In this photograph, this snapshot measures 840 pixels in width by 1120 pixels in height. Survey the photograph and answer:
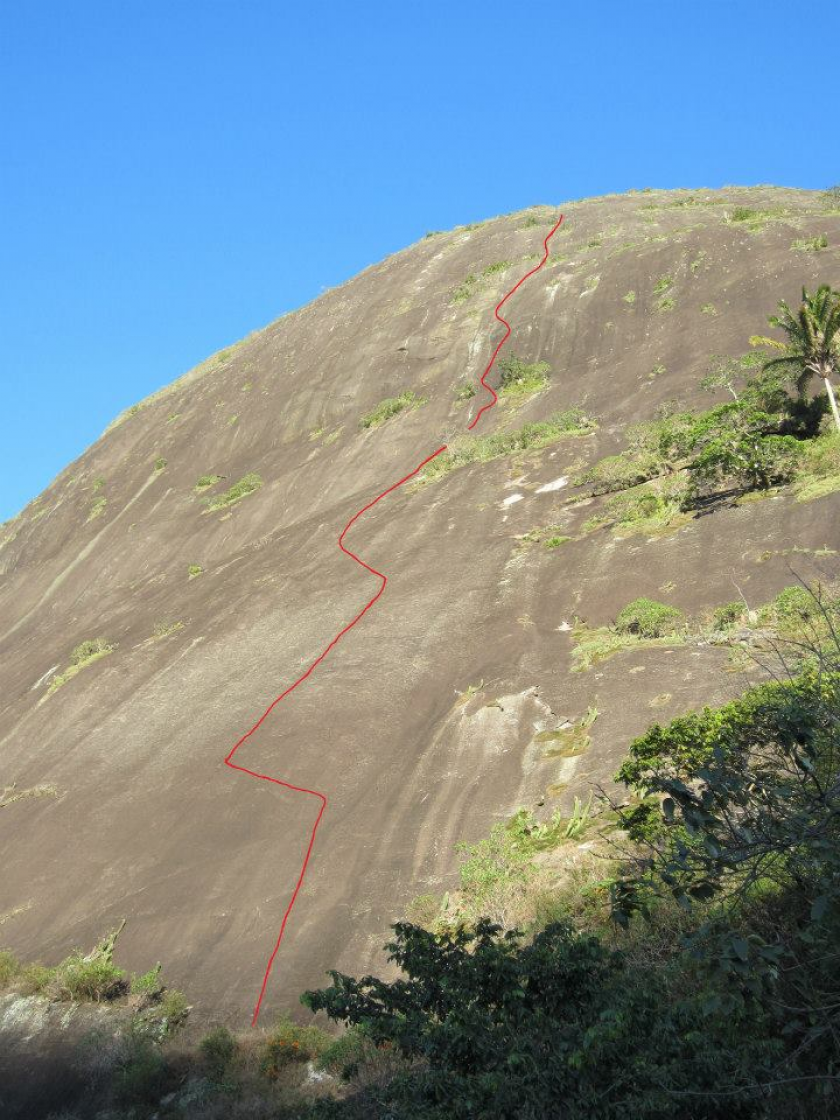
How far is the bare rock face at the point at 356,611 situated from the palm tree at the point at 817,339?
370 centimetres

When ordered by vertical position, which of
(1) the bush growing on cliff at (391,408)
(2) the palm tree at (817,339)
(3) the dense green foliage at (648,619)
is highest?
(1) the bush growing on cliff at (391,408)

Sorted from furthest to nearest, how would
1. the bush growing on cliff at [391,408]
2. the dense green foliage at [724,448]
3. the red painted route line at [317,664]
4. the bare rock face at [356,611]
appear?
the bush growing on cliff at [391,408] < the dense green foliage at [724,448] < the bare rock face at [356,611] < the red painted route line at [317,664]

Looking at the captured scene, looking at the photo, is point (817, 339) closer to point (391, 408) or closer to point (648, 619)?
point (648, 619)

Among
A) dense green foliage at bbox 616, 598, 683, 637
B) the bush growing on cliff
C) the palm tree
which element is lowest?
dense green foliage at bbox 616, 598, 683, 637

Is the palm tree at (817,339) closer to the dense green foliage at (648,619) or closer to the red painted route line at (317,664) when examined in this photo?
the dense green foliage at (648,619)

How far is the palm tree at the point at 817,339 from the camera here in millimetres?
21141

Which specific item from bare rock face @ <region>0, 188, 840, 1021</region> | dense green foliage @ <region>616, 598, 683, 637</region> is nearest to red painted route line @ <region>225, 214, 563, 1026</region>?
bare rock face @ <region>0, 188, 840, 1021</region>

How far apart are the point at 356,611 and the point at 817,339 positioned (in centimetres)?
1244

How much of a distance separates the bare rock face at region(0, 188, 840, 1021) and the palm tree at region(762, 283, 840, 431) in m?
3.70

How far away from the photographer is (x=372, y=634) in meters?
19.8

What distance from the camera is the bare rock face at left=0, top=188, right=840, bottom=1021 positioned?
1405 centimetres

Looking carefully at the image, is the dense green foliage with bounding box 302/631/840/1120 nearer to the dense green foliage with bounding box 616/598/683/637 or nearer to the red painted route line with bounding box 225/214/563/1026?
the red painted route line with bounding box 225/214/563/1026

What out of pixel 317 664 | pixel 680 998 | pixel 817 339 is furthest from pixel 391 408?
pixel 680 998

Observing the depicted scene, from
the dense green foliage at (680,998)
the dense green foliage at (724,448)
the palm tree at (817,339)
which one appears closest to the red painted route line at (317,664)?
the dense green foliage at (680,998)
